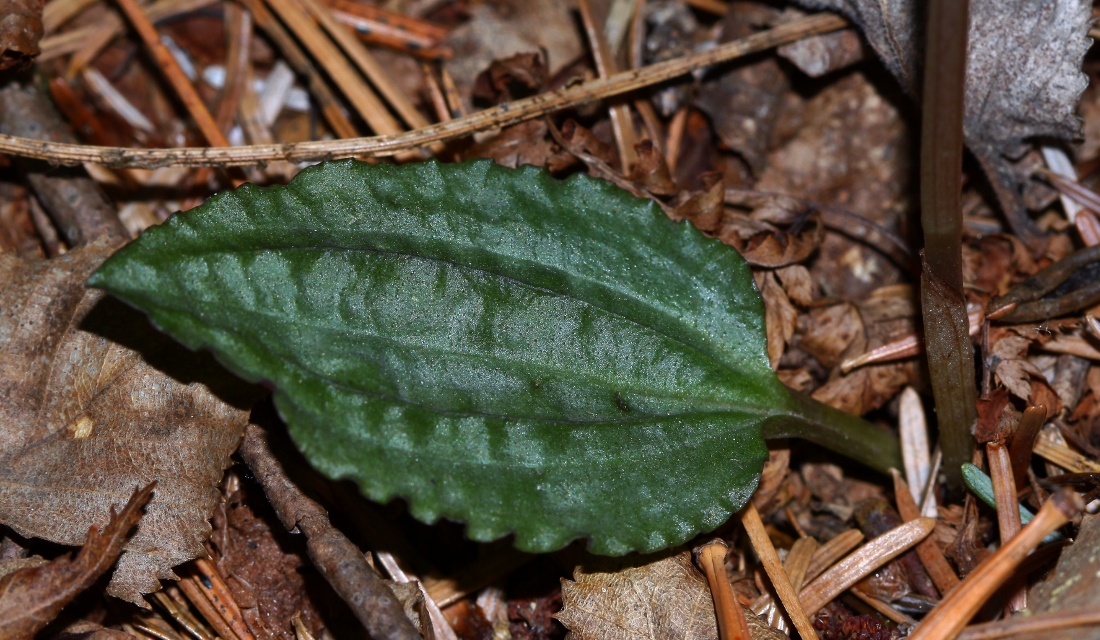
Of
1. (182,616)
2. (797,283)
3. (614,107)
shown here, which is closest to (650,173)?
(614,107)

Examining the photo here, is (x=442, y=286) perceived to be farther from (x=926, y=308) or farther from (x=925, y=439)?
(x=925, y=439)

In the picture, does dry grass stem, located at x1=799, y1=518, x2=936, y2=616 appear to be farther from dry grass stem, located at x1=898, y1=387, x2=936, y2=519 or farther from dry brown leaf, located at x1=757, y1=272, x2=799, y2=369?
dry brown leaf, located at x1=757, y1=272, x2=799, y2=369

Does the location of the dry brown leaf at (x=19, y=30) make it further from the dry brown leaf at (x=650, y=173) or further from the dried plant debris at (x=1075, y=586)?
the dried plant debris at (x=1075, y=586)

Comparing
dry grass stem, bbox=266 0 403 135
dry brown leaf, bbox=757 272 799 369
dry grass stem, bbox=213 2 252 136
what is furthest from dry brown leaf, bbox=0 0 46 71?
dry brown leaf, bbox=757 272 799 369

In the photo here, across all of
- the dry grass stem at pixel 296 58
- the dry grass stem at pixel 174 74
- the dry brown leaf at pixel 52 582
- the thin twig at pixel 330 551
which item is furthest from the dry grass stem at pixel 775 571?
the dry grass stem at pixel 174 74

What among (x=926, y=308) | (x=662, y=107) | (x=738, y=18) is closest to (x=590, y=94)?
(x=662, y=107)

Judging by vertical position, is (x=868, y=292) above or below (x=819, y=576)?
above
